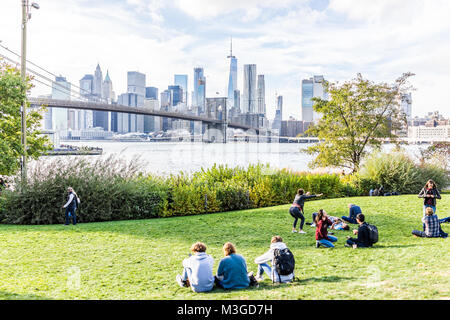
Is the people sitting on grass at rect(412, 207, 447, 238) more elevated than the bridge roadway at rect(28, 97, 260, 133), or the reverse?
the bridge roadway at rect(28, 97, 260, 133)

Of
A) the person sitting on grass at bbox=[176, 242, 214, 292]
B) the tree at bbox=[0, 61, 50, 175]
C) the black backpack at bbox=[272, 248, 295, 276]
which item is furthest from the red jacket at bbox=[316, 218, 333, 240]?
the tree at bbox=[0, 61, 50, 175]

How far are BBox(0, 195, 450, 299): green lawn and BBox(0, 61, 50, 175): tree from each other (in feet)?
12.3

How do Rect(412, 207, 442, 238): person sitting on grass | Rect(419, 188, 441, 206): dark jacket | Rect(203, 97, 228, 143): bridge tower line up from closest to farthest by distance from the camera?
Rect(412, 207, 442, 238): person sitting on grass < Rect(419, 188, 441, 206): dark jacket < Rect(203, 97, 228, 143): bridge tower

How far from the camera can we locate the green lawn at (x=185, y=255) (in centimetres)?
603

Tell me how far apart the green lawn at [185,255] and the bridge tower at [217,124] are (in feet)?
179

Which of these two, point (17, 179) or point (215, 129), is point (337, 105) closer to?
point (17, 179)

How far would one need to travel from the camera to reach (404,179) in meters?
19.9

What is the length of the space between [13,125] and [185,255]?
45.5ft

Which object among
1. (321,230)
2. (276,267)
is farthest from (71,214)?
(276,267)

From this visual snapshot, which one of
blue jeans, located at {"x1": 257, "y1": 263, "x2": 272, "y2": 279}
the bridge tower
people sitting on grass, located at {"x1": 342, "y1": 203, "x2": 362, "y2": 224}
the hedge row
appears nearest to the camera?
blue jeans, located at {"x1": 257, "y1": 263, "x2": 272, "y2": 279}

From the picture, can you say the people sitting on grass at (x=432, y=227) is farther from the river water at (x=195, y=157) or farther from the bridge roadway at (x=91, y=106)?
the river water at (x=195, y=157)

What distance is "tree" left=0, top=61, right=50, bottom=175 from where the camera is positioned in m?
15.6

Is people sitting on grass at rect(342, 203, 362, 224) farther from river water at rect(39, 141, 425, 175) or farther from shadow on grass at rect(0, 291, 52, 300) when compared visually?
river water at rect(39, 141, 425, 175)

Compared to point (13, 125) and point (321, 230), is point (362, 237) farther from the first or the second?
point (13, 125)
